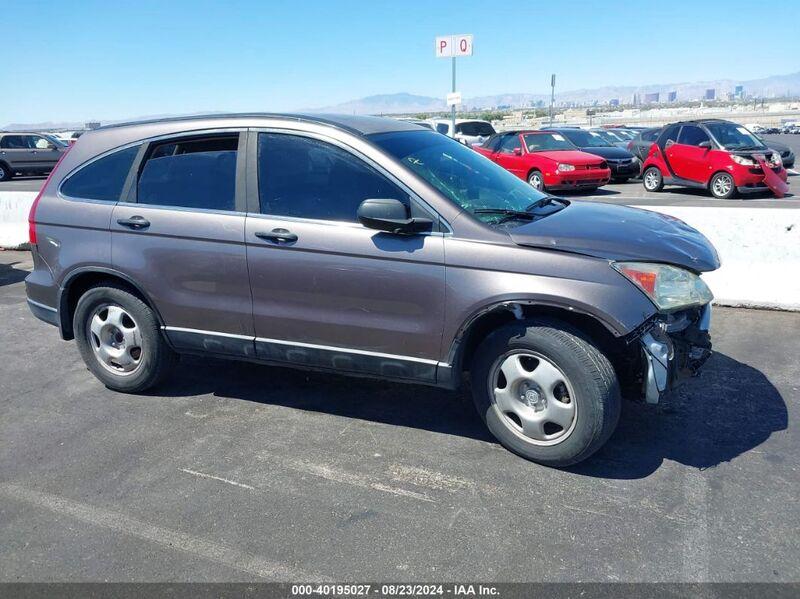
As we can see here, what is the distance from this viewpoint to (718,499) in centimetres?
332

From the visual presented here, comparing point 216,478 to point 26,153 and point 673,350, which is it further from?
point 26,153

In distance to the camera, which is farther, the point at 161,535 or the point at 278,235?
the point at 278,235

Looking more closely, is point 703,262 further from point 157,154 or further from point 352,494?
point 157,154

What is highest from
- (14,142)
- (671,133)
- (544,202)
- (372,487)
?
(14,142)

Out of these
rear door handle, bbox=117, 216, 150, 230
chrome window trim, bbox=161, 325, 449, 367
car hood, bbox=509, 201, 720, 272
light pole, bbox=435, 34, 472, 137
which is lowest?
chrome window trim, bbox=161, 325, 449, 367

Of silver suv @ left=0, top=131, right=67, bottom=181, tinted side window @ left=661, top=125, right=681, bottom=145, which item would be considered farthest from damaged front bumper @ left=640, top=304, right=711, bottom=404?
silver suv @ left=0, top=131, right=67, bottom=181

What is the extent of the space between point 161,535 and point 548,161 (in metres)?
13.9

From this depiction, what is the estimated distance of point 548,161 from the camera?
15.6 meters

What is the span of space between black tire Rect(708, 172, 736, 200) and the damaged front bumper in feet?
39.2

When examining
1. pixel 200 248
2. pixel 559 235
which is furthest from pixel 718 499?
pixel 200 248

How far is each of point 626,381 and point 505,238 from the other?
1058 mm

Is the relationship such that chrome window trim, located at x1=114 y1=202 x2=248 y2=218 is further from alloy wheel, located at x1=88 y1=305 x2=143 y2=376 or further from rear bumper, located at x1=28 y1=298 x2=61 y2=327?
rear bumper, located at x1=28 y1=298 x2=61 y2=327

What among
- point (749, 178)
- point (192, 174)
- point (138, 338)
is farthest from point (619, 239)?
point (749, 178)

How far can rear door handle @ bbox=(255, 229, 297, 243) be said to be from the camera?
13.0 feet
